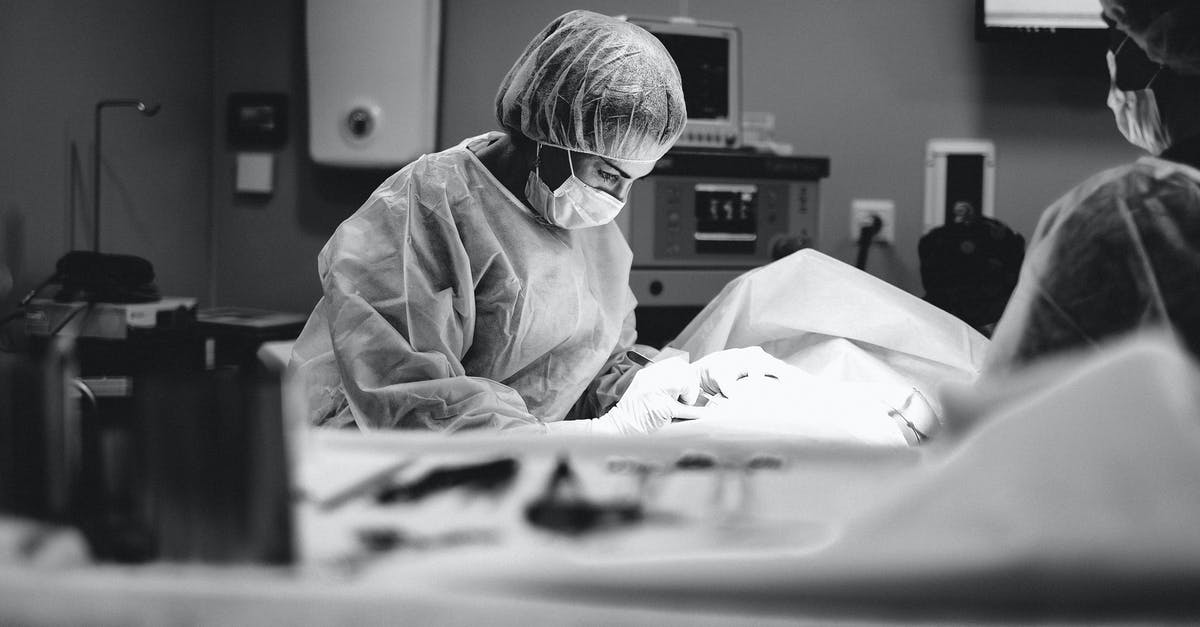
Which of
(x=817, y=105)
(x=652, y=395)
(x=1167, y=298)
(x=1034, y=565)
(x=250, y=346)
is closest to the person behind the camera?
(x=1034, y=565)

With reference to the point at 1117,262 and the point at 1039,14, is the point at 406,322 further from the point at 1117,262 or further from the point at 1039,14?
the point at 1039,14

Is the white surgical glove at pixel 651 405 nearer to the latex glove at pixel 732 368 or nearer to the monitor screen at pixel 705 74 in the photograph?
the latex glove at pixel 732 368

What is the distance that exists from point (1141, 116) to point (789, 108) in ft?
6.44

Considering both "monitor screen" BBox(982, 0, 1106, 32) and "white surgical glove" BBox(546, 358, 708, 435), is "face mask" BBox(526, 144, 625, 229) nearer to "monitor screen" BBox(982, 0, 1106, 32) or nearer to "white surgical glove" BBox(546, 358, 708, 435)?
"white surgical glove" BBox(546, 358, 708, 435)

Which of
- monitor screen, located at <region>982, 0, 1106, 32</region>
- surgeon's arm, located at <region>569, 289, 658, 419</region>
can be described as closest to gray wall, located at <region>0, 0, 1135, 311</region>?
monitor screen, located at <region>982, 0, 1106, 32</region>

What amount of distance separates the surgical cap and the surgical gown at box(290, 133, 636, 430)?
0.14m

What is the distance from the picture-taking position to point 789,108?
267 centimetres

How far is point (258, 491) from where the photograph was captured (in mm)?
466

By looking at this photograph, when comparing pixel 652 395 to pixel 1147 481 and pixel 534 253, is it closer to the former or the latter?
pixel 534 253

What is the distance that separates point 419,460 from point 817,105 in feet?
7.69

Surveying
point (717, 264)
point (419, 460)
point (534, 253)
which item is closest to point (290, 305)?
point (717, 264)

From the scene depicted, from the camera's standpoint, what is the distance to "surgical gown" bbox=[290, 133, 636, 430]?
3.87 ft

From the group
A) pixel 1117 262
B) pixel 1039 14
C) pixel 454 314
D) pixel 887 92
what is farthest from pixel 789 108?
pixel 1117 262

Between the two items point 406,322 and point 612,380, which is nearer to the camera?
point 406,322
